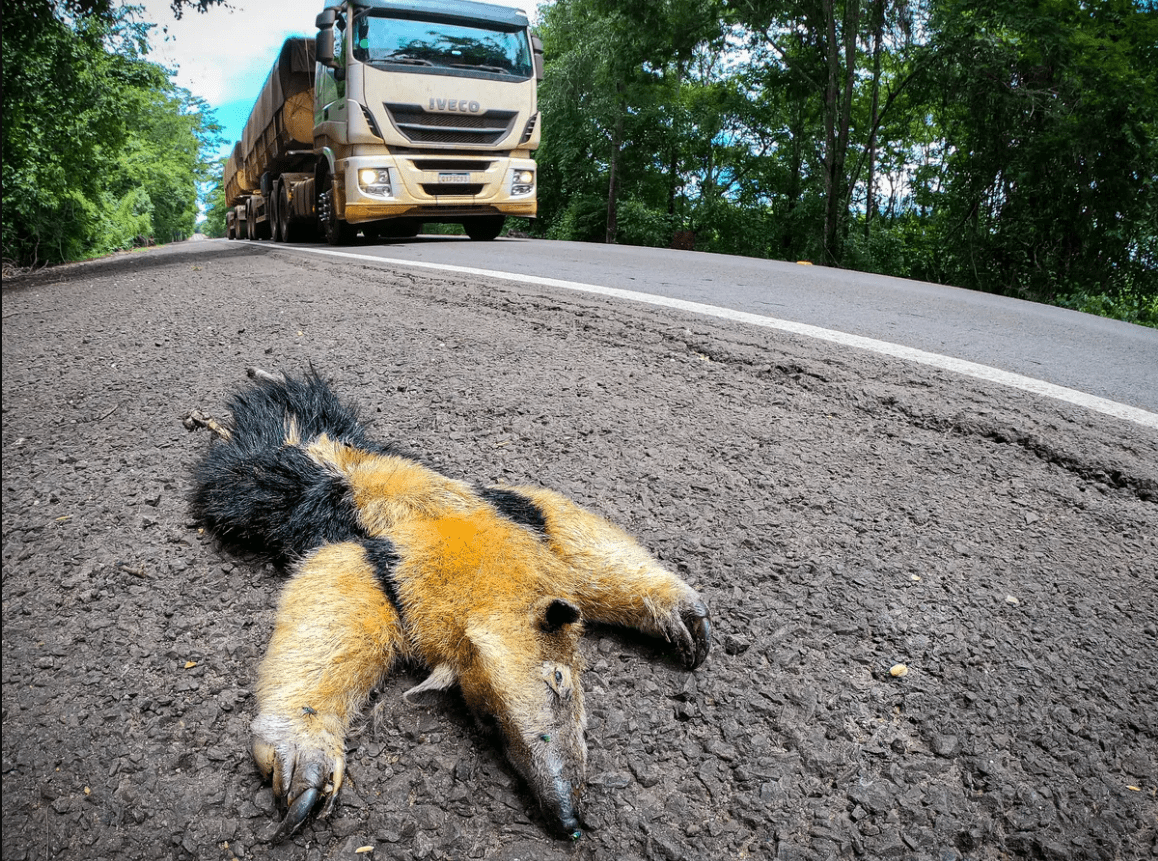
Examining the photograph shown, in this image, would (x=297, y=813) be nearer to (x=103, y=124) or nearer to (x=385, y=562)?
(x=385, y=562)

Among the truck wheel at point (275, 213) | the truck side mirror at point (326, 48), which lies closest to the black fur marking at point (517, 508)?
the truck side mirror at point (326, 48)

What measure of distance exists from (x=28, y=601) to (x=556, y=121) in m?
21.7

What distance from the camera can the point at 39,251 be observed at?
7086mm

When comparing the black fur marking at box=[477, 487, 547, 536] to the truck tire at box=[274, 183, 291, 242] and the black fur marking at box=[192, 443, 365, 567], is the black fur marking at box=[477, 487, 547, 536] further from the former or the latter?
the truck tire at box=[274, 183, 291, 242]

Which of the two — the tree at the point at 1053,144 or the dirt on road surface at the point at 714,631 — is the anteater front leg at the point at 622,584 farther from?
the tree at the point at 1053,144

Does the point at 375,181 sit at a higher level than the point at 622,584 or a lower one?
higher

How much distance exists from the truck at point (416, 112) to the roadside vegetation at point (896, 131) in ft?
19.8

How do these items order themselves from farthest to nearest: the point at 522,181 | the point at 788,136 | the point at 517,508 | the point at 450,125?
the point at 788,136, the point at 522,181, the point at 450,125, the point at 517,508

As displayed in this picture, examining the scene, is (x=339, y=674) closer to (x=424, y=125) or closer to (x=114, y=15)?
(x=114, y=15)

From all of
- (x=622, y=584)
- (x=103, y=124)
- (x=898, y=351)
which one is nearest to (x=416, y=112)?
(x=103, y=124)

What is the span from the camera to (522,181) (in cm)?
1070

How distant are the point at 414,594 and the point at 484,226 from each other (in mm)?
11078

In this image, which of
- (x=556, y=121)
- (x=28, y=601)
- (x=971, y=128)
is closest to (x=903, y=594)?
(x=28, y=601)

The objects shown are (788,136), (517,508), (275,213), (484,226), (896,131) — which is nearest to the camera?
(517,508)
